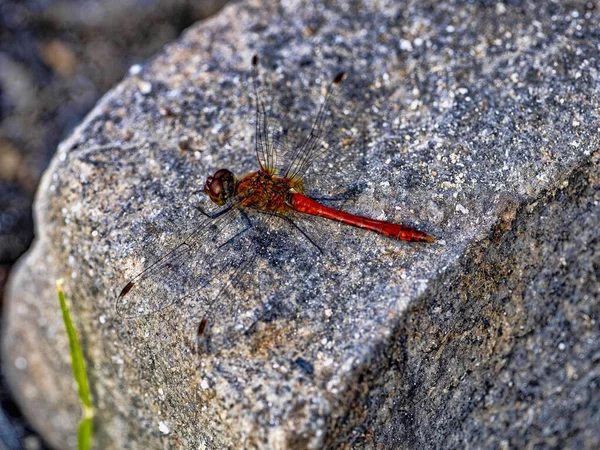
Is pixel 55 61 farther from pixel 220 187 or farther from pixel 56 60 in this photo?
pixel 220 187

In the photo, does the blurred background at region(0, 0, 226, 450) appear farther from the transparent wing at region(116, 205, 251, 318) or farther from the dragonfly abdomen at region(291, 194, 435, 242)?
the dragonfly abdomen at region(291, 194, 435, 242)

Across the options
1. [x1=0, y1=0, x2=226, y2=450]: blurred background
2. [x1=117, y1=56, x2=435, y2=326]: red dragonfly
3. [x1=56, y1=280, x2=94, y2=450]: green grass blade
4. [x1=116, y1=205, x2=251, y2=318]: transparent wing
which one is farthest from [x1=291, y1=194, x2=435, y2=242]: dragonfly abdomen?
[x1=0, y1=0, x2=226, y2=450]: blurred background

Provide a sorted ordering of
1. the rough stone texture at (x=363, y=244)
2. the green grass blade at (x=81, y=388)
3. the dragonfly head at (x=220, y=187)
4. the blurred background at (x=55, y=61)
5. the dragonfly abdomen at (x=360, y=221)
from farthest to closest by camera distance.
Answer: the blurred background at (x=55, y=61), the green grass blade at (x=81, y=388), the dragonfly head at (x=220, y=187), the dragonfly abdomen at (x=360, y=221), the rough stone texture at (x=363, y=244)

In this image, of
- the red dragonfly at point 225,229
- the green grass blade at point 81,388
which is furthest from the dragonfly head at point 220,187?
the green grass blade at point 81,388

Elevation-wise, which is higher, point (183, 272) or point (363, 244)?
point (183, 272)

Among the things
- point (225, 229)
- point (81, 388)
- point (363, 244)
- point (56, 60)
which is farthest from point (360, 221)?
point (56, 60)

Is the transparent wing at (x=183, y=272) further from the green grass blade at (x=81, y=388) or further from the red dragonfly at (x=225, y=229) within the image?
the green grass blade at (x=81, y=388)
